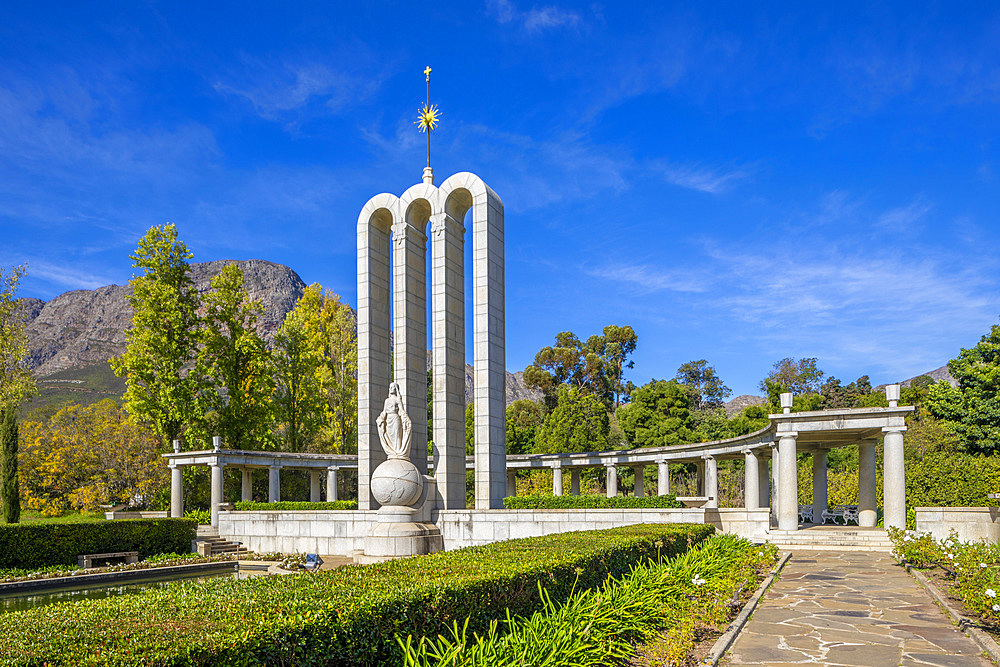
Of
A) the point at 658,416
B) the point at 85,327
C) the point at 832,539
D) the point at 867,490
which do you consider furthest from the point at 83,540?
the point at 85,327

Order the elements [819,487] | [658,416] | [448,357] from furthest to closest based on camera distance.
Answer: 1. [658,416]
2. [819,487]
3. [448,357]

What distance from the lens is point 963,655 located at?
746cm

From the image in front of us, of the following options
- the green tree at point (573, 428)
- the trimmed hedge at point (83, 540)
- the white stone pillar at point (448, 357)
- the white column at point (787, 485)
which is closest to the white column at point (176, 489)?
the trimmed hedge at point (83, 540)

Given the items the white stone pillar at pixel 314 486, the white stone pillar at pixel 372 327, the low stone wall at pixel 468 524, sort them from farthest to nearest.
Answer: the white stone pillar at pixel 314 486, the white stone pillar at pixel 372 327, the low stone wall at pixel 468 524

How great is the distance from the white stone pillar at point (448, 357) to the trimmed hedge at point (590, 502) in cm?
205

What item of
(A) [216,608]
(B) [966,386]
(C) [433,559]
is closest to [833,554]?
(B) [966,386]

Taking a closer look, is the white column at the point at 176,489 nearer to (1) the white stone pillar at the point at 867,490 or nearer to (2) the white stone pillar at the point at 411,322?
(2) the white stone pillar at the point at 411,322

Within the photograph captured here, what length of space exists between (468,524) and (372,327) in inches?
338

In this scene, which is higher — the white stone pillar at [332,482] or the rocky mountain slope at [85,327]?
the rocky mountain slope at [85,327]

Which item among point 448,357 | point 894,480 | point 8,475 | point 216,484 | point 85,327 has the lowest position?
point 216,484

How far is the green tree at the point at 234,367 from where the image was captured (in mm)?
34344

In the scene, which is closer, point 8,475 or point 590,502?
point 590,502

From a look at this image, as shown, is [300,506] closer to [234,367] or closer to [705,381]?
[234,367]

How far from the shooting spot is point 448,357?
24.5 meters
